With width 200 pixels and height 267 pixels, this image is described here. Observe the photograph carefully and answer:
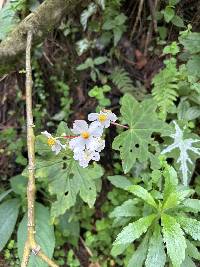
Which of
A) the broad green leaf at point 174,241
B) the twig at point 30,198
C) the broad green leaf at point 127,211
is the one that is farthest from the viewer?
the broad green leaf at point 127,211

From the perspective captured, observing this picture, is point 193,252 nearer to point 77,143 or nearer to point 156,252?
point 156,252

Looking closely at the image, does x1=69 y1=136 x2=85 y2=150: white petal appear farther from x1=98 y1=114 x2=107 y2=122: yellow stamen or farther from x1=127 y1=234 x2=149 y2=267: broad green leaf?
x1=127 y1=234 x2=149 y2=267: broad green leaf

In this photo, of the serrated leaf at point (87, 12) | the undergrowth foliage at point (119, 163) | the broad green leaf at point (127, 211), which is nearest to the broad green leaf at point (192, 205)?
the undergrowth foliage at point (119, 163)

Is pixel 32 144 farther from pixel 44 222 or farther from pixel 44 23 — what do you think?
pixel 44 222

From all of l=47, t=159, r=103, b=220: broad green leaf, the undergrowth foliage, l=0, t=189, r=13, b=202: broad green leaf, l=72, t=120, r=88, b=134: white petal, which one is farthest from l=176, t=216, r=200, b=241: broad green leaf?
l=0, t=189, r=13, b=202: broad green leaf

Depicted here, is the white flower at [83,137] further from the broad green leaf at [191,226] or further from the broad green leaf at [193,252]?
the broad green leaf at [193,252]

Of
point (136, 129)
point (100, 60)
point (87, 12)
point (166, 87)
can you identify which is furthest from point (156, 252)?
point (87, 12)

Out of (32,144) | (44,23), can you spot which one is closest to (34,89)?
(44,23)

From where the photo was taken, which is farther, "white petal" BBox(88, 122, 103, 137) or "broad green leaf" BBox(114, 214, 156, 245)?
"broad green leaf" BBox(114, 214, 156, 245)
